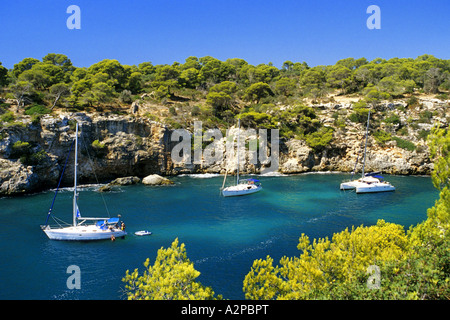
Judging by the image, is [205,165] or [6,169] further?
[205,165]

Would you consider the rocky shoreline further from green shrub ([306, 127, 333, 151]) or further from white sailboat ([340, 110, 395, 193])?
white sailboat ([340, 110, 395, 193])

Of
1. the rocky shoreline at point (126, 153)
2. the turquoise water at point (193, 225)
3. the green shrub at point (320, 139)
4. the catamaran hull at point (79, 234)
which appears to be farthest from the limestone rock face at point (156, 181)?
the green shrub at point (320, 139)

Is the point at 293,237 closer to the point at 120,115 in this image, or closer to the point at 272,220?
the point at 272,220

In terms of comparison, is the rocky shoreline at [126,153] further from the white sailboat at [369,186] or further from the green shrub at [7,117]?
the white sailboat at [369,186]

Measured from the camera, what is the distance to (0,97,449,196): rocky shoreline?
1887 inches

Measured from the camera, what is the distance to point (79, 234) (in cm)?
2969

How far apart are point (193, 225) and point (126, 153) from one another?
98.0ft

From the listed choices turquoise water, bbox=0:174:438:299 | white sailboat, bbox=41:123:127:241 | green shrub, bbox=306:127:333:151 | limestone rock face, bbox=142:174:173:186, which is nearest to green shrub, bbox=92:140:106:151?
turquoise water, bbox=0:174:438:299

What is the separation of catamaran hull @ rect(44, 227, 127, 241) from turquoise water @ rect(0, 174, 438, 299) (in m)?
0.66

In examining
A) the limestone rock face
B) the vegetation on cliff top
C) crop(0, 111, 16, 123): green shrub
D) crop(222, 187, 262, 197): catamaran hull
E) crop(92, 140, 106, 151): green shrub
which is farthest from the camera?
crop(92, 140, 106, 151): green shrub

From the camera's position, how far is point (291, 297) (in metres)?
12.2

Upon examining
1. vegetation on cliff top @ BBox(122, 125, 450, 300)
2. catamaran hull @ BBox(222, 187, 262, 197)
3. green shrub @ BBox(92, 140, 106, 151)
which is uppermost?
green shrub @ BBox(92, 140, 106, 151)
